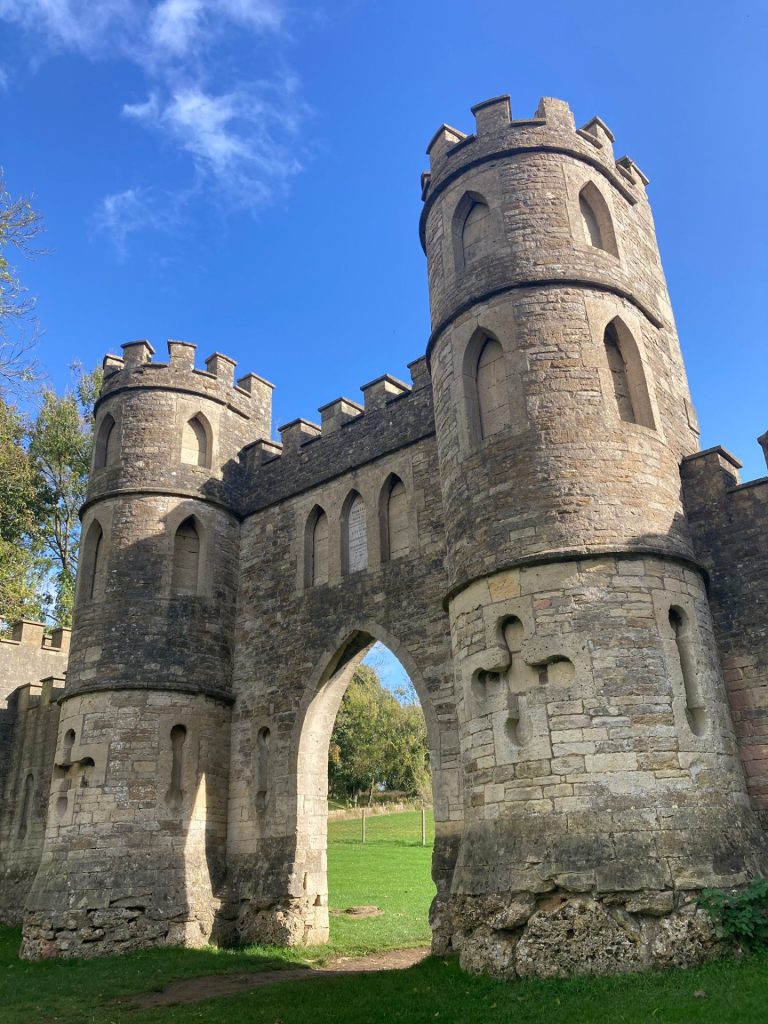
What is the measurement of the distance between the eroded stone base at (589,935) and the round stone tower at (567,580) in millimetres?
17

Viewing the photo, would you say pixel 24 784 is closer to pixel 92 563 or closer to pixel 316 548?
pixel 92 563

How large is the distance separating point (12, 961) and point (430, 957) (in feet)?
22.4

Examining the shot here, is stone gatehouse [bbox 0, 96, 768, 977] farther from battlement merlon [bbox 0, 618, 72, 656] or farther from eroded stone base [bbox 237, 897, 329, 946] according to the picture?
battlement merlon [bbox 0, 618, 72, 656]

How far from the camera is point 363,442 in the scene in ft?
47.0

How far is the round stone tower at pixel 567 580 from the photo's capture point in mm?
7727

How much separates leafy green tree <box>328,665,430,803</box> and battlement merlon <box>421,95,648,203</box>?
2623 cm

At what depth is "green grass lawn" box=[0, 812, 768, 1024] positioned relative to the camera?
6438 mm

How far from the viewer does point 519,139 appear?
11414mm

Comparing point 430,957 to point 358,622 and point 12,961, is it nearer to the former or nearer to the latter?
point 358,622

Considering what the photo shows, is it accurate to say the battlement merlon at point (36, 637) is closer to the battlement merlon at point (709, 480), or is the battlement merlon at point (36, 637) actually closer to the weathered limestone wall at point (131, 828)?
the weathered limestone wall at point (131, 828)

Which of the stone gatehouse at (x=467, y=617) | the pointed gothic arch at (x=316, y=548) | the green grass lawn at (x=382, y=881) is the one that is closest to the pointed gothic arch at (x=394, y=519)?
the stone gatehouse at (x=467, y=617)

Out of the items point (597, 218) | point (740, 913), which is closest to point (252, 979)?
point (740, 913)

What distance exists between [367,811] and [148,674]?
76.2 ft

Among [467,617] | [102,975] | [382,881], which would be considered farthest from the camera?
[382,881]
